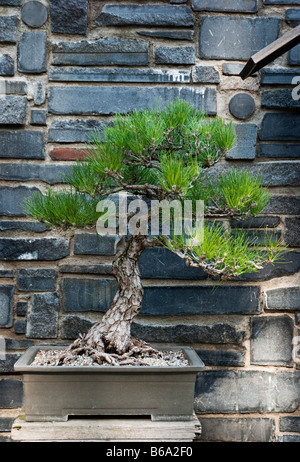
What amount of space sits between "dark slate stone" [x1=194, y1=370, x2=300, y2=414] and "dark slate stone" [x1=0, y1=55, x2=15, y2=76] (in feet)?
3.84

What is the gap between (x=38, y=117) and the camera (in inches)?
64.7

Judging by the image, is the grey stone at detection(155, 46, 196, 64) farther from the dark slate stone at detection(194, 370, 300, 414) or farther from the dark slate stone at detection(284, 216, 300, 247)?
the dark slate stone at detection(194, 370, 300, 414)

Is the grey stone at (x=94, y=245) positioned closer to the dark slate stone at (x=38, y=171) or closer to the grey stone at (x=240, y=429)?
the dark slate stone at (x=38, y=171)

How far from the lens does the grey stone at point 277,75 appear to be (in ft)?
5.44

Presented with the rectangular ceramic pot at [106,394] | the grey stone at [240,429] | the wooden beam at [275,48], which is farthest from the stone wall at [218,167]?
the rectangular ceramic pot at [106,394]

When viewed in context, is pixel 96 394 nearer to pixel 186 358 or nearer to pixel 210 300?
pixel 186 358


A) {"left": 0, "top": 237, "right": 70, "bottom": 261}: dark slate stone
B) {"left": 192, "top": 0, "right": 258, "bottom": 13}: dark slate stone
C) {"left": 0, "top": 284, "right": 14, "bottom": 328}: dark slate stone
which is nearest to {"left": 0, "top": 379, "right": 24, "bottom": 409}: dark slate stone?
{"left": 0, "top": 284, "right": 14, "bottom": 328}: dark slate stone

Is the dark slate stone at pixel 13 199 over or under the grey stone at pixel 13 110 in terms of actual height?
under

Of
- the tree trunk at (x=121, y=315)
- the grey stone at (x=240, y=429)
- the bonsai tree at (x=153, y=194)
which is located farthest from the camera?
the grey stone at (x=240, y=429)

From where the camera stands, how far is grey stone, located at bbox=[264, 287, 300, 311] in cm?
163

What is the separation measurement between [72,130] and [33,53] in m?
0.28

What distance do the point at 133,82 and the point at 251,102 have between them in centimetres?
40

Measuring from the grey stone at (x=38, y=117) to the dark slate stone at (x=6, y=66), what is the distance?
0.15 meters

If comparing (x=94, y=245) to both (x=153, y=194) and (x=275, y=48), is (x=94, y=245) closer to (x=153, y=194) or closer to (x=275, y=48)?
(x=153, y=194)
